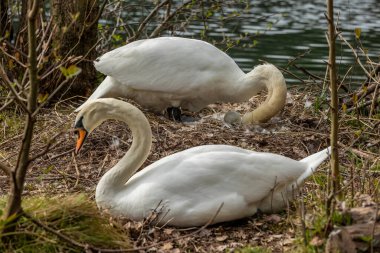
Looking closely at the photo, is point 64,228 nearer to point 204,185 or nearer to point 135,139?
point 204,185

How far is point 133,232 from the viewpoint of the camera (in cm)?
571

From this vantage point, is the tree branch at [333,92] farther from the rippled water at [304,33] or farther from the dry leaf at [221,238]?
the rippled water at [304,33]

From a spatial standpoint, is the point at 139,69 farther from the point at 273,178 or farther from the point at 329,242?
the point at 329,242

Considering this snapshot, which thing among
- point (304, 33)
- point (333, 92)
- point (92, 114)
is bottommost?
point (304, 33)

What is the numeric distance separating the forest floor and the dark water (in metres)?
4.10

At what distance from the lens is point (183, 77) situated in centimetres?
857

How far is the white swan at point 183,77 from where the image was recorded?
8586 millimetres

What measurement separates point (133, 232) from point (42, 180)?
5.54ft

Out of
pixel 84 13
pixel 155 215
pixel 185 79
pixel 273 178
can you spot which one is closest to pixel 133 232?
pixel 155 215

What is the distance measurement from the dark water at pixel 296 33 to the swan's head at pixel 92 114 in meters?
6.34

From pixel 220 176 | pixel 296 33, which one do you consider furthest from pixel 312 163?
pixel 296 33

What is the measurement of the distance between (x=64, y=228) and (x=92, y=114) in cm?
138

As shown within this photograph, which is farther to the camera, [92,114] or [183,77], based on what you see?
[183,77]

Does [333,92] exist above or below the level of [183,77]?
above
